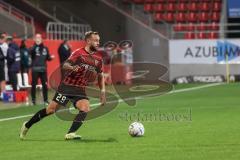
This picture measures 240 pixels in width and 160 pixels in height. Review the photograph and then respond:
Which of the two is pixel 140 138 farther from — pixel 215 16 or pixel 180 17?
pixel 180 17

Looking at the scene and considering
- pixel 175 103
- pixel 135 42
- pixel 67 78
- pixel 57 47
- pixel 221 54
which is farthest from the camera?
pixel 135 42

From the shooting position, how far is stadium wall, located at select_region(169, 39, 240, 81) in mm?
36719

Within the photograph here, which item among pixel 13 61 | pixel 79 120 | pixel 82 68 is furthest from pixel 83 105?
pixel 13 61

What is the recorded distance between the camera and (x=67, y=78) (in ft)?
42.0

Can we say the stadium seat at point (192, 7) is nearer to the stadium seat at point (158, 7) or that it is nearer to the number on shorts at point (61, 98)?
the stadium seat at point (158, 7)

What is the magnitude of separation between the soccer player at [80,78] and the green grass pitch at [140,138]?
50 centimetres

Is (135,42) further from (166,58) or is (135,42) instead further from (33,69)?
(33,69)

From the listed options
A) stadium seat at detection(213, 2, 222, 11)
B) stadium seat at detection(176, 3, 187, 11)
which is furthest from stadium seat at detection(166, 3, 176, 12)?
stadium seat at detection(213, 2, 222, 11)

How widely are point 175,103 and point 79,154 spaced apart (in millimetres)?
11431

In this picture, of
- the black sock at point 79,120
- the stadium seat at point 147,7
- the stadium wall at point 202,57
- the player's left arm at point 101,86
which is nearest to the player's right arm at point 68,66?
the player's left arm at point 101,86

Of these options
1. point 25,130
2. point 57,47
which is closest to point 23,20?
point 57,47

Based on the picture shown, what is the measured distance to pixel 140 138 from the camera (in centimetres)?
1269

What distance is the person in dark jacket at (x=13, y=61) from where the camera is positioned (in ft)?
80.9

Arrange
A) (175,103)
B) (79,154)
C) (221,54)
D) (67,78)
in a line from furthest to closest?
(221,54) → (175,103) → (67,78) → (79,154)
